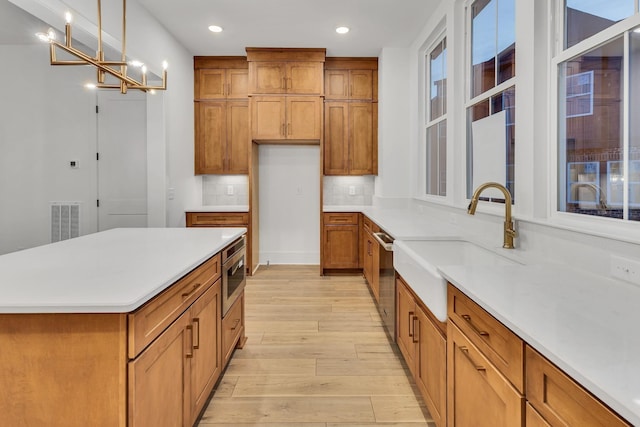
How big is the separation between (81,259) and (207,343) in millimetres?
732

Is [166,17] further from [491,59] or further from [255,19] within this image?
[491,59]

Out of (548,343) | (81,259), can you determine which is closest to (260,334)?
(81,259)

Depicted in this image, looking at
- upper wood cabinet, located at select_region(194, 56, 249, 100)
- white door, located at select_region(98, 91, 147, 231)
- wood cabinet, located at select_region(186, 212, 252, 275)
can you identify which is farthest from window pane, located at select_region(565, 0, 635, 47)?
white door, located at select_region(98, 91, 147, 231)

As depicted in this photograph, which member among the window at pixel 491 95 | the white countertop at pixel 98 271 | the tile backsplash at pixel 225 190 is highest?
the window at pixel 491 95

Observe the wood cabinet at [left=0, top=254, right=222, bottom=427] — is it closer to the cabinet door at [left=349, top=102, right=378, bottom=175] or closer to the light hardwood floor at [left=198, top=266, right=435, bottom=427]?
the light hardwood floor at [left=198, top=266, right=435, bottom=427]

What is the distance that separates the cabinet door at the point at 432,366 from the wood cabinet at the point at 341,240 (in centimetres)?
292

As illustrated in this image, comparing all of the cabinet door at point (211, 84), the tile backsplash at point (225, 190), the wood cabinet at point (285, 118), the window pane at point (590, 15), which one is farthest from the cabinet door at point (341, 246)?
the window pane at point (590, 15)

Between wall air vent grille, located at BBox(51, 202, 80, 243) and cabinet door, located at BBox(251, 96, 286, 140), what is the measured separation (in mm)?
2522

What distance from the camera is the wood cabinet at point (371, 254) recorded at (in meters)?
3.49

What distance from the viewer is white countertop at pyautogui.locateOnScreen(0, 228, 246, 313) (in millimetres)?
1104

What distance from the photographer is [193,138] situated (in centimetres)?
511

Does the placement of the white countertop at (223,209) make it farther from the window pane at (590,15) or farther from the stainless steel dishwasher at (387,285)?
the window pane at (590,15)

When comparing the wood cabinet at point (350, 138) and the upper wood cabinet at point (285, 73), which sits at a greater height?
the upper wood cabinet at point (285, 73)

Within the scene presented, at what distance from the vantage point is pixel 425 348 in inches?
74.0
